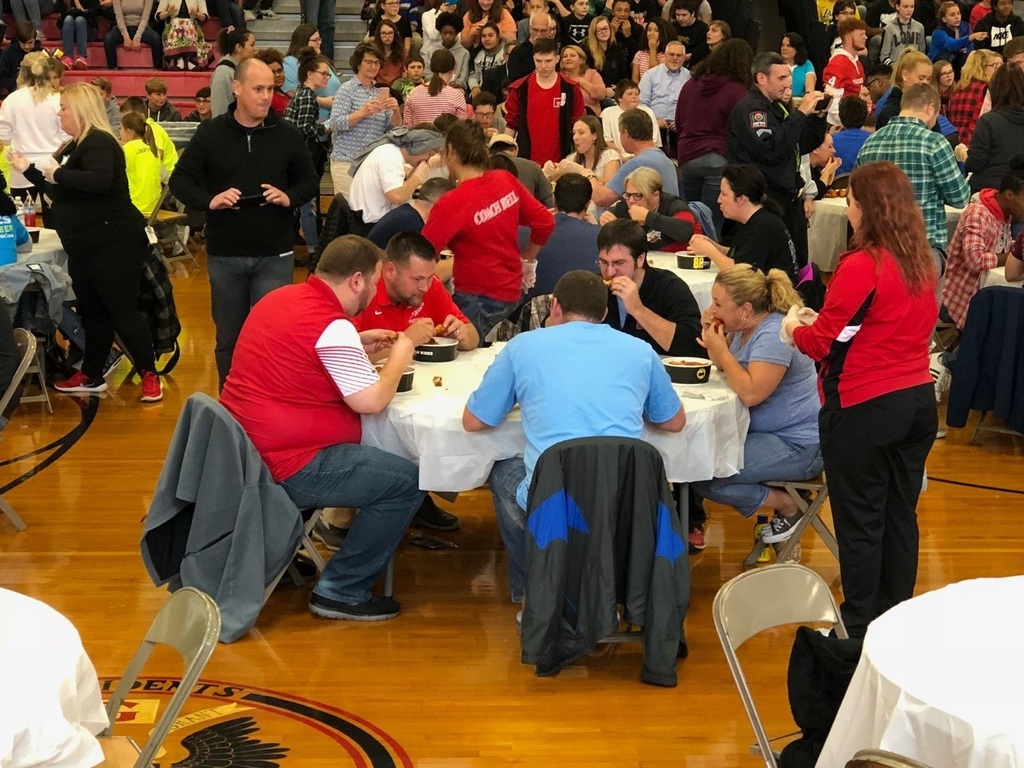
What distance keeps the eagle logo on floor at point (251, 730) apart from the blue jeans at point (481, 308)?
2.52 m

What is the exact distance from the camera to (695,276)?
663cm

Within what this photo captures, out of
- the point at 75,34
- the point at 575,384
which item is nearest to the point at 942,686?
the point at 575,384

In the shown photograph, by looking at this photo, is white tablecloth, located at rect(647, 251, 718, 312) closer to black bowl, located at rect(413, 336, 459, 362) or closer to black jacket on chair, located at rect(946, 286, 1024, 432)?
black jacket on chair, located at rect(946, 286, 1024, 432)

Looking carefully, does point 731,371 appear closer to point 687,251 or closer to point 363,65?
point 687,251

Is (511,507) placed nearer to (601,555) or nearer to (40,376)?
(601,555)

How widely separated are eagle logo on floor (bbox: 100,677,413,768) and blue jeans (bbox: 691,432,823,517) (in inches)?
59.8

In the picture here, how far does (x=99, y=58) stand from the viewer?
50.6ft

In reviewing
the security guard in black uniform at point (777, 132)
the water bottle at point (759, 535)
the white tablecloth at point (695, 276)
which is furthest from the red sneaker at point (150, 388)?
the water bottle at point (759, 535)

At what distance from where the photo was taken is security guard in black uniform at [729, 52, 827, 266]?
24.9 feet

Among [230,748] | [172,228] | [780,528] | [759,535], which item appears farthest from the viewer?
[172,228]

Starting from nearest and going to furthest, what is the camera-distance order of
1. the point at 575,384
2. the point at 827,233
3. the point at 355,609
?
1. the point at 575,384
2. the point at 355,609
3. the point at 827,233

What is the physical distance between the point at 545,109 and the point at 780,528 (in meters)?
5.14

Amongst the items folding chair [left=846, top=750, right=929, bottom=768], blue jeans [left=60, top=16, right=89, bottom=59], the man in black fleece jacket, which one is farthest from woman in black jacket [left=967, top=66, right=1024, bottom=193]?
blue jeans [left=60, top=16, right=89, bottom=59]

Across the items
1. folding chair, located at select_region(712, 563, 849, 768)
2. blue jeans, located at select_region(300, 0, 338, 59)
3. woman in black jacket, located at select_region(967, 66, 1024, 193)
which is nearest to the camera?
folding chair, located at select_region(712, 563, 849, 768)
